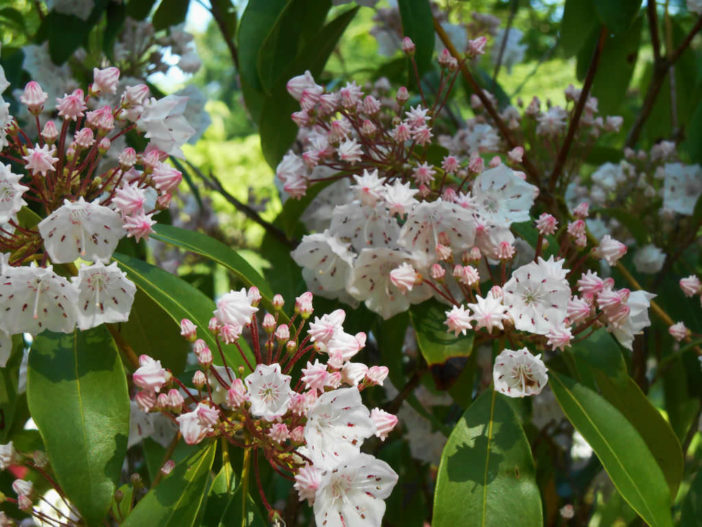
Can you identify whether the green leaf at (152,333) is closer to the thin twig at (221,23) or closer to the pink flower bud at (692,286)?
the thin twig at (221,23)

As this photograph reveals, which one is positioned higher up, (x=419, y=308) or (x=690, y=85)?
(x=690, y=85)

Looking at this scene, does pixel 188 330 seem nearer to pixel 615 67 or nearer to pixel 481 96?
pixel 481 96

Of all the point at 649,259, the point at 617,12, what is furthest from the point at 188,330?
the point at 649,259

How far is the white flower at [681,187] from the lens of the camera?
2.19 m

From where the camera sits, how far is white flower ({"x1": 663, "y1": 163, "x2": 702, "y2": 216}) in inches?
86.3

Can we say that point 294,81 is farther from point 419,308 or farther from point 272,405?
point 272,405

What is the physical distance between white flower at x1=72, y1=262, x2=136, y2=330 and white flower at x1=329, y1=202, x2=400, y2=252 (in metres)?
0.44

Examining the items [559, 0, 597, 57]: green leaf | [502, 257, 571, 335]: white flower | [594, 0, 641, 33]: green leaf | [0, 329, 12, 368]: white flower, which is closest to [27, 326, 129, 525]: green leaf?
[0, 329, 12, 368]: white flower

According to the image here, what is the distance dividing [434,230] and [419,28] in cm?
56

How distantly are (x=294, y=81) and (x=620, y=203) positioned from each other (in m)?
1.27

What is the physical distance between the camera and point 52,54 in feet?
6.93

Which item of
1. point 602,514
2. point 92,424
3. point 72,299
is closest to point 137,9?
point 72,299

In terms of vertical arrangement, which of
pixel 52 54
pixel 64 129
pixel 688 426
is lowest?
pixel 688 426

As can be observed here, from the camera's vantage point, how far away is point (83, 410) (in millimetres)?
1216
